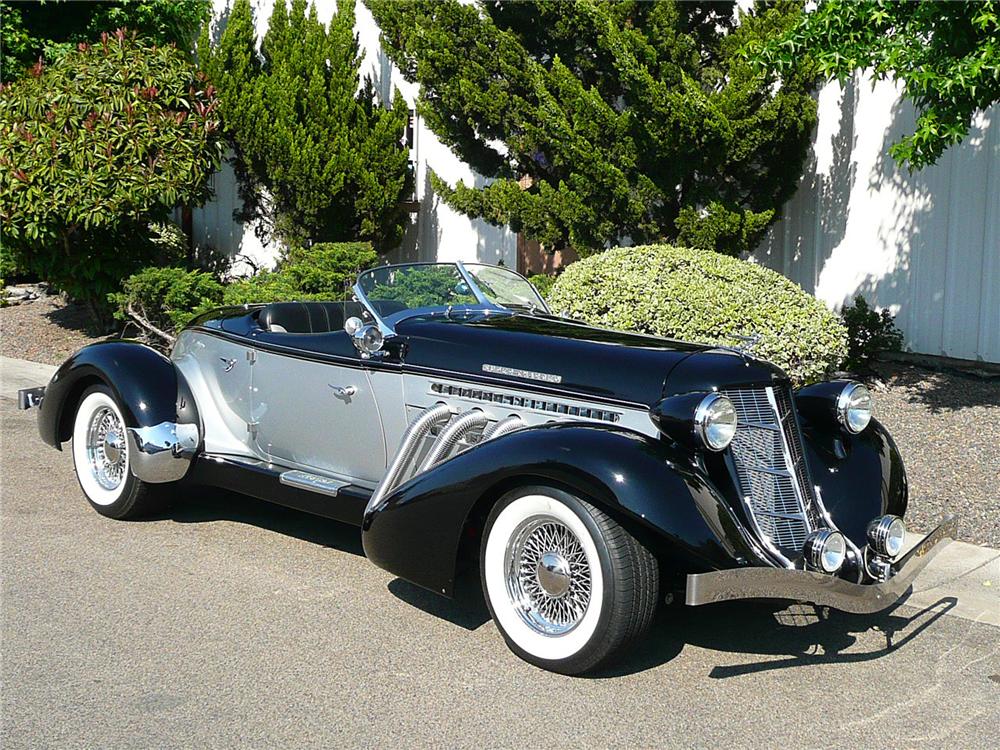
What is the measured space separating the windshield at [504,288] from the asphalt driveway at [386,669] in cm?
153

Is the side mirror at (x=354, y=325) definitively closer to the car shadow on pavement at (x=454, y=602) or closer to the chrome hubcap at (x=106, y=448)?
the car shadow on pavement at (x=454, y=602)

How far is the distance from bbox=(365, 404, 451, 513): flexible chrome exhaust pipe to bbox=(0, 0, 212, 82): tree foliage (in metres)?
9.50

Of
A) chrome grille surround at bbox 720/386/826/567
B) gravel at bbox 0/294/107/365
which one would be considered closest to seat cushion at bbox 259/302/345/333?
chrome grille surround at bbox 720/386/826/567

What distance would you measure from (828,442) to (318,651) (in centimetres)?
243

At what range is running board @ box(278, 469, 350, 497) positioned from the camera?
5.09 meters

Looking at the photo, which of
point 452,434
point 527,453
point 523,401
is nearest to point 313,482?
point 452,434

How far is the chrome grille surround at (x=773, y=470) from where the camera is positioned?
14.0 ft

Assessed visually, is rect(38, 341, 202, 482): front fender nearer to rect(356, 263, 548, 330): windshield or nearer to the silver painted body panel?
the silver painted body panel

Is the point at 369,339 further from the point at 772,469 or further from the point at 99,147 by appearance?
the point at 99,147

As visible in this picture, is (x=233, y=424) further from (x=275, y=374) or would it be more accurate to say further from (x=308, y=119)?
(x=308, y=119)

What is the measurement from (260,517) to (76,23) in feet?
32.0

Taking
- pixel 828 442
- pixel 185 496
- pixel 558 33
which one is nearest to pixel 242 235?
pixel 558 33

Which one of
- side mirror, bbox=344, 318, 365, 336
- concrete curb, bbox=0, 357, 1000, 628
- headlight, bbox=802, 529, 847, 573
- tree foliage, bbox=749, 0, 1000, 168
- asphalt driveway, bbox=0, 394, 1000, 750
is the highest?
tree foliage, bbox=749, 0, 1000, 168

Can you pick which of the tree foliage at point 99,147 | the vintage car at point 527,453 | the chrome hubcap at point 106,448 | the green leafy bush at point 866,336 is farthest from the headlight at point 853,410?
the tree foliage at point 99,147
